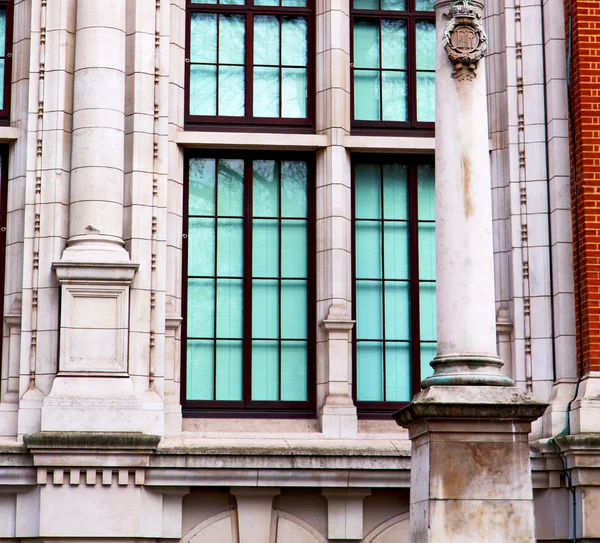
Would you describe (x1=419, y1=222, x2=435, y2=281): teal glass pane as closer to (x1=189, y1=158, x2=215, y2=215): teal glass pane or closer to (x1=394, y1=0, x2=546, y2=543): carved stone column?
(x1=189, y1=158, x2=215, y2=215): teal glass pane

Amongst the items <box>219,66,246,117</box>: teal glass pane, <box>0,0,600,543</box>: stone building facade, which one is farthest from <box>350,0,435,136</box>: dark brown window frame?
<box>219,66,246,117</box>: teal glass pane

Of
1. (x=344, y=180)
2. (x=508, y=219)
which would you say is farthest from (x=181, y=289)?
(x=508, y=219)

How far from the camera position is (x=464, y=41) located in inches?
509

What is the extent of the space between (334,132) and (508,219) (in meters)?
2.21

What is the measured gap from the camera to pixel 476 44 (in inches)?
509

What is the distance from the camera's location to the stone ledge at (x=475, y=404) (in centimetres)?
1202

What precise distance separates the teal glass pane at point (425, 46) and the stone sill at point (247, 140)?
1.63 metres

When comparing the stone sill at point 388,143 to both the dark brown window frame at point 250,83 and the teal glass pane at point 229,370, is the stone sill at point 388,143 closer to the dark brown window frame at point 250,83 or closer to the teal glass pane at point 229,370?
the dark brown window frame at point 250,83

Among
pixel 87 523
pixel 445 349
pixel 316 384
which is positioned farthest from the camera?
pixel 316 384

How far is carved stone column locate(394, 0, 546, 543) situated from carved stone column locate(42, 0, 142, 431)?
3.27 metres

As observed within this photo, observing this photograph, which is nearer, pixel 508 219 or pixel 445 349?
pixel 445 349

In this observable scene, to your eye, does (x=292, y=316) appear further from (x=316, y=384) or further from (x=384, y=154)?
(x=384, y=154)

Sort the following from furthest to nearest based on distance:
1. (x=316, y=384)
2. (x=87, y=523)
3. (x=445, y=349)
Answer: (x=316, y=384) < (x=87, y=523) < (x=445, y=349)

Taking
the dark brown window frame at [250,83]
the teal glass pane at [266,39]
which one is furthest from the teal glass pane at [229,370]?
the teal glass pane at [266,39]
